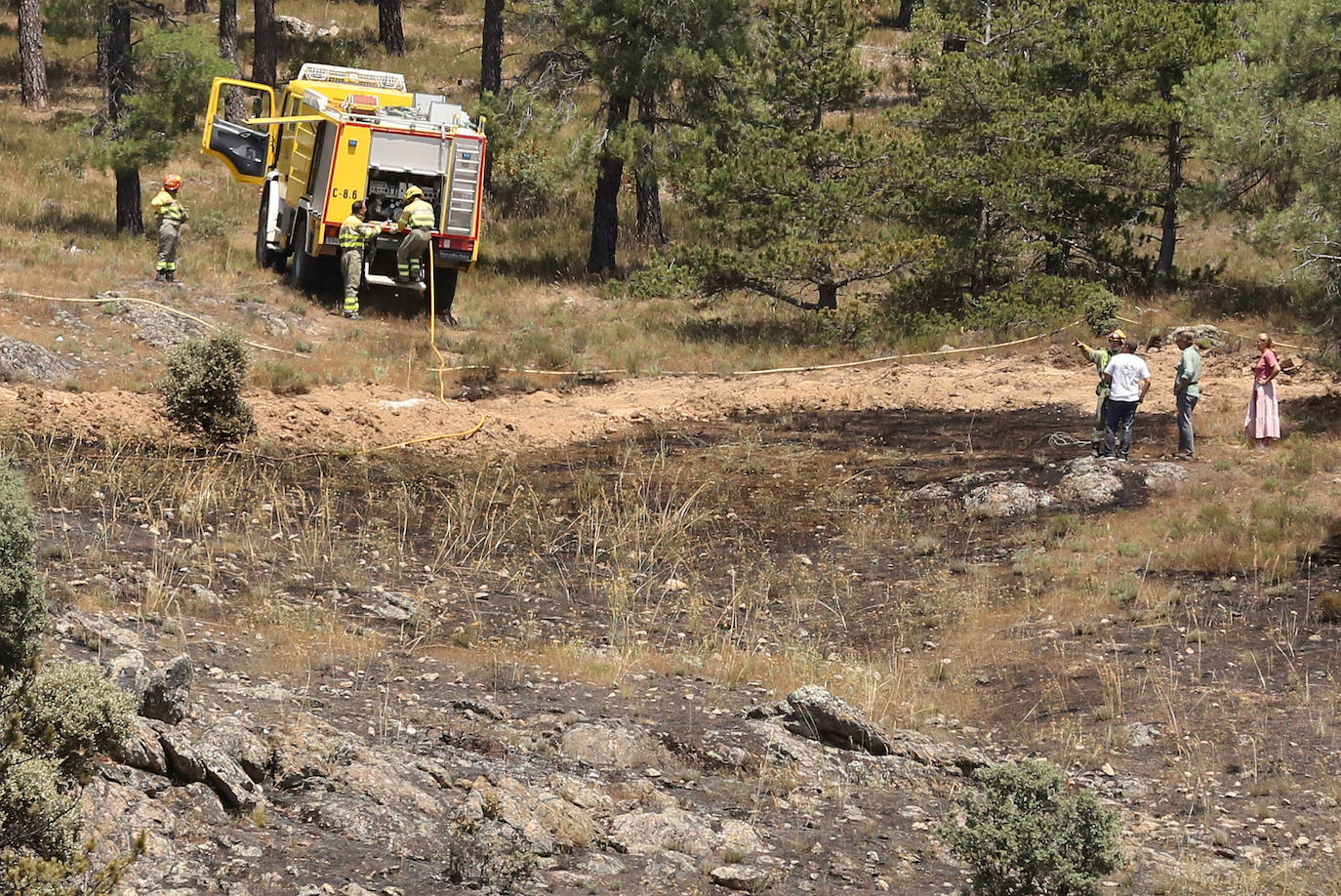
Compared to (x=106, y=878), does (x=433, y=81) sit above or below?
above

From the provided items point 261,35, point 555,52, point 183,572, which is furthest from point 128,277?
point 261,35

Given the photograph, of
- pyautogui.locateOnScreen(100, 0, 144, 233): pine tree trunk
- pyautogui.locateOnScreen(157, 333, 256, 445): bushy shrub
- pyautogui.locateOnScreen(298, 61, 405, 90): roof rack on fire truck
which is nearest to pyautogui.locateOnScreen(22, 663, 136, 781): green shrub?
pyautogui.locateOnScreen(157, 333, 256, 445): bushy shrub

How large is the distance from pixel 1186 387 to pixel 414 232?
9870mm

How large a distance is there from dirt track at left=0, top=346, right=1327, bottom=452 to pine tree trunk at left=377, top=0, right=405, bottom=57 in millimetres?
22793

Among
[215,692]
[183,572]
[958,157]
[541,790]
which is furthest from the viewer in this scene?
[958,157]

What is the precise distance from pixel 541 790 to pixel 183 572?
4211 mm

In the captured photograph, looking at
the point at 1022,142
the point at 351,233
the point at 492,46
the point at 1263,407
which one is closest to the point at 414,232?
the point at 351,233

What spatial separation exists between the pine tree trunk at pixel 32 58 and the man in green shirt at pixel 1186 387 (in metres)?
26.6

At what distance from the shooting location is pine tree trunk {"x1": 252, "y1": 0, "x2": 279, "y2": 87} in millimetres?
32375

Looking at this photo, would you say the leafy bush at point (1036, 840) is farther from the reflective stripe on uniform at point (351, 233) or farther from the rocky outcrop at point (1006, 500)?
the reflective stripe on uniform at point (351, 233)

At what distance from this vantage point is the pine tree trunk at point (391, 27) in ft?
130

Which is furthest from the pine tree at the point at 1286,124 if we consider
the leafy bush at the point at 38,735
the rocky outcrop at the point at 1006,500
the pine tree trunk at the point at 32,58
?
the pine tree trunk at the point at 32,58

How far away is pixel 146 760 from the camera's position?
683cm

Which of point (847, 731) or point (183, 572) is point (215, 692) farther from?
point (847, 731)
